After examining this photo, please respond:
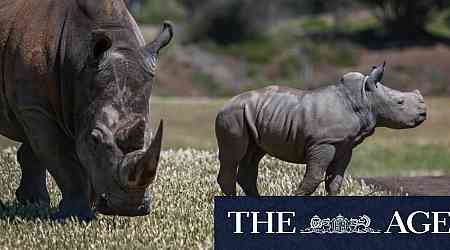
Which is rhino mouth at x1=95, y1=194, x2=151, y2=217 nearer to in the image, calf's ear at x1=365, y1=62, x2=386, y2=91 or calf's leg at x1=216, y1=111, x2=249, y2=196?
calf's leg at x1=216, y1=111, x2=249, y2=196

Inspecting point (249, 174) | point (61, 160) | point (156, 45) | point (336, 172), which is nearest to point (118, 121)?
point (156, 45)

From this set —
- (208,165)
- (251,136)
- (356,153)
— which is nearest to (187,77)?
(356,153)

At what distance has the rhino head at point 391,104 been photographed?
33.6ft

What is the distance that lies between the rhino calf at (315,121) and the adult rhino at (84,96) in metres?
1.28

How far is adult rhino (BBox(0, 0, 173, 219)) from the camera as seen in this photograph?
868 cm

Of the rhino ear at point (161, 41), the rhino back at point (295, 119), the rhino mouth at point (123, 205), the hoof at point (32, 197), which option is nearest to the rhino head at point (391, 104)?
the rhino back at point (295, 119)

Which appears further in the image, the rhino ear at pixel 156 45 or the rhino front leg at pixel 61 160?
the rhino front leg at pixel 61 160

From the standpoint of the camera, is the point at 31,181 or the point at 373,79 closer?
the point at 373,79

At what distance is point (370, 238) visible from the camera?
8.17 m

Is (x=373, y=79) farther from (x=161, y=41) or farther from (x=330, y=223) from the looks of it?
(x=330, y=223)

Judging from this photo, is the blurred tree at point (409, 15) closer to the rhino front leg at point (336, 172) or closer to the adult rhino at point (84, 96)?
the rhino front leg at point (336, 172)

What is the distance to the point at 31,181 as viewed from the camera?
11.4 metres

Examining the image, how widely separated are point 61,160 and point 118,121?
4.24 ft

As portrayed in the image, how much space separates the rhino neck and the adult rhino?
6.05 feet
